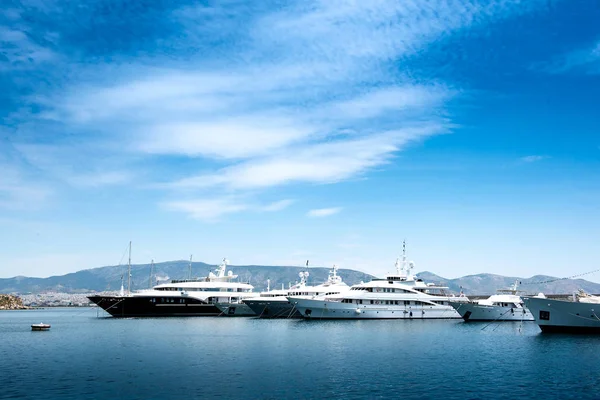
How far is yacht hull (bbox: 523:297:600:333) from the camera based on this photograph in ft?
218

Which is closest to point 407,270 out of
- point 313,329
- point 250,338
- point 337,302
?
point 337,302

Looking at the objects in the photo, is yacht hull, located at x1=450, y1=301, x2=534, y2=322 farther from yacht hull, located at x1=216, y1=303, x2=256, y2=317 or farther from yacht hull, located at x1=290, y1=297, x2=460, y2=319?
yacht hull, located at x1=216, y1=303, x2=256, y2=317

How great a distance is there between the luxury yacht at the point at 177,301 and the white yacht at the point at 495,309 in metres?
46.2

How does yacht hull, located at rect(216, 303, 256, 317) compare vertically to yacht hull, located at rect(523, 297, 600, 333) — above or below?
below

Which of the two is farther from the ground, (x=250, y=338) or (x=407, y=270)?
(x=407, y=270)

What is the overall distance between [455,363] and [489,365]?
8.97 ft

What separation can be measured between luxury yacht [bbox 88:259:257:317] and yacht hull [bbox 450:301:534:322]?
150 feet

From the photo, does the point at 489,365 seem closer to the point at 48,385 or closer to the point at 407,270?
the point at 48,385

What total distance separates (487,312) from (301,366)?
66866mm

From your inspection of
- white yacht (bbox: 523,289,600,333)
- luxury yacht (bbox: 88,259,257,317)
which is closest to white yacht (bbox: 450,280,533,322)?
white yacht (bbox: 523,289,600,333)

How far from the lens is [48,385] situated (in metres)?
35.0

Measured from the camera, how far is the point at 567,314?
67.4 meters

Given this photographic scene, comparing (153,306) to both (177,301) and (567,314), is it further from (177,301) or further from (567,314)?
(567,314)

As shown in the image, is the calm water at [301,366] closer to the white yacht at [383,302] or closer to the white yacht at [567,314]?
the white yacht at [567,314]
